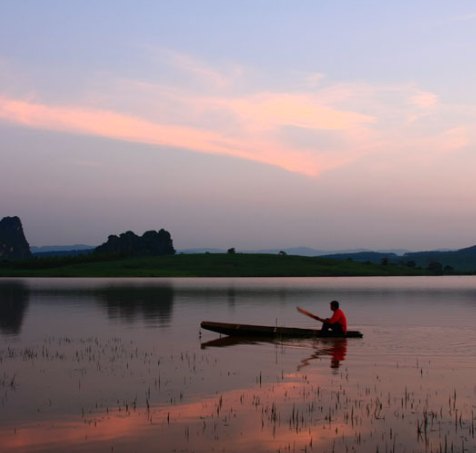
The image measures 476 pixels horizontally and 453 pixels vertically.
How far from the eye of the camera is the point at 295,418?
52.8 ft

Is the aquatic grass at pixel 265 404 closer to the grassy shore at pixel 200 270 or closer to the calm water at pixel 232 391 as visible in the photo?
the calm water at pixel 232 391

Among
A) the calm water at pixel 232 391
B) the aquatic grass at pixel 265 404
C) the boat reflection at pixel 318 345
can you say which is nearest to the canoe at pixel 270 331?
the boat reflection at pixel 318 345

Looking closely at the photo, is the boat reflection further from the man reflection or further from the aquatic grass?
the aquatic grass

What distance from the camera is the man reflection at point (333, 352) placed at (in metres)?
25.4

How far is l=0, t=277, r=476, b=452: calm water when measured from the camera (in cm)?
1438

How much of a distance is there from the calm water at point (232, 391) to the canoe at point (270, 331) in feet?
2.13

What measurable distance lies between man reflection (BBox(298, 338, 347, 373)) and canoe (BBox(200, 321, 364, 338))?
0.67 meters

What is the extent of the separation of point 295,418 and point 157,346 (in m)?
16.3

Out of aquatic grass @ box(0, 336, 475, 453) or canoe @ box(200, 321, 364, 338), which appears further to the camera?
canoe @ box(200, 321, 364, 338)

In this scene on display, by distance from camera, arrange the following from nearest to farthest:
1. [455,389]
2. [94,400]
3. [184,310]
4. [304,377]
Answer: [94,400] < [455,389] < [304,377] < [184,310]

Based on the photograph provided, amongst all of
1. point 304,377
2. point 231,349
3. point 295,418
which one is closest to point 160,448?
point 295,418

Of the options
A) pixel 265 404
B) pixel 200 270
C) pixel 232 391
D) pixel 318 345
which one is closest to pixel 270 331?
pixel 318 345

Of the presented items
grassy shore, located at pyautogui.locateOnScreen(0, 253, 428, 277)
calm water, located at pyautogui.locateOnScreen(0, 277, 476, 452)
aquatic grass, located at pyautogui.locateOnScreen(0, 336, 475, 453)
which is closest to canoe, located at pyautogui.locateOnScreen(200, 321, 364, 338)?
calm water, located at pyautogui.locateOnScreen(0, 277, 476, 452)

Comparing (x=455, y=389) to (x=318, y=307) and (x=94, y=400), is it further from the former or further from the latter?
(x=318, y=307)
